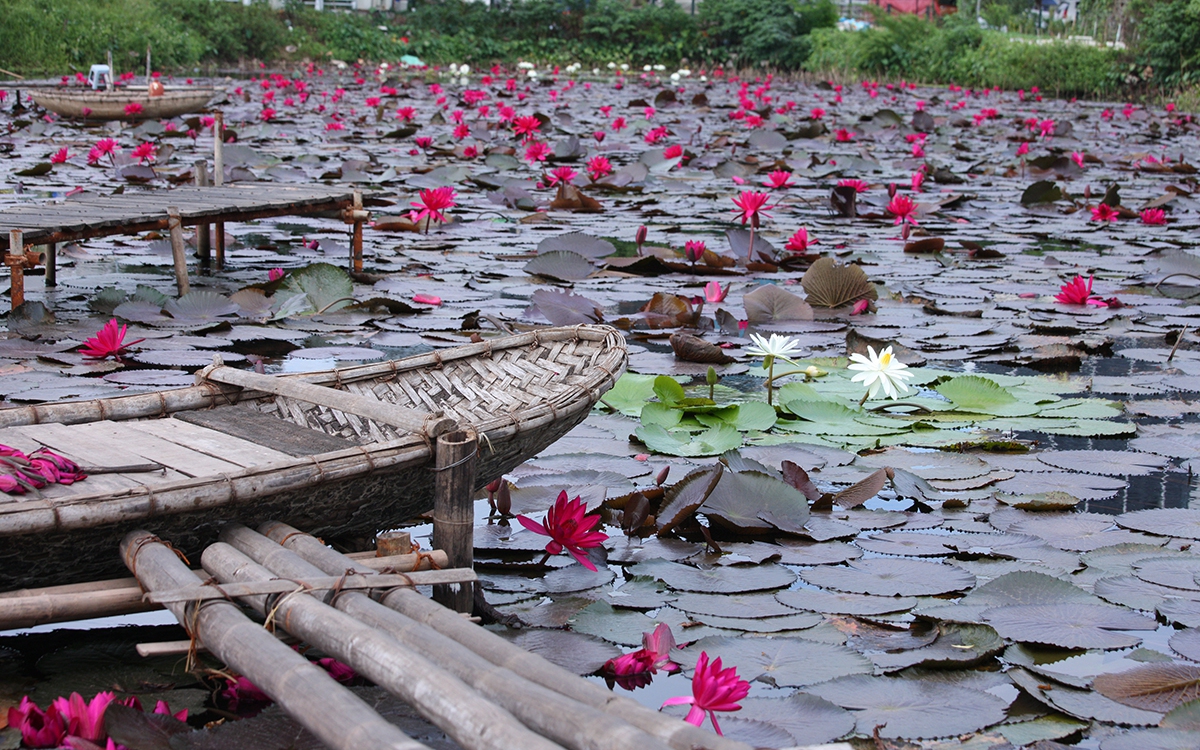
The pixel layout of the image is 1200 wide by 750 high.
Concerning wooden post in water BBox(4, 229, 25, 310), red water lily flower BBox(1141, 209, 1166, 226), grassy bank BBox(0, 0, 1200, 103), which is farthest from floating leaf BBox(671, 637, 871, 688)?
grassy bank BBox(0, 0, 1200, 103)

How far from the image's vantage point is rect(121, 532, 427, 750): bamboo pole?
1.07 m

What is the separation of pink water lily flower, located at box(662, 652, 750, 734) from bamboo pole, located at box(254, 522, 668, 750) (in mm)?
253

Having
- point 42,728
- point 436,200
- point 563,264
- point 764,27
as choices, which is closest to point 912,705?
point 42,728

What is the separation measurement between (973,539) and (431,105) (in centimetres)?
1146

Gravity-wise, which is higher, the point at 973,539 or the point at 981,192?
the point at 981,192

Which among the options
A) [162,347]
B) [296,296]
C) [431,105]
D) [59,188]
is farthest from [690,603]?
[431,105]

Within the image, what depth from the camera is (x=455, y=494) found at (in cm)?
170

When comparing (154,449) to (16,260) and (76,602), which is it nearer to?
(76,602)

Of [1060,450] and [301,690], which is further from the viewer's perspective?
[1060,450]

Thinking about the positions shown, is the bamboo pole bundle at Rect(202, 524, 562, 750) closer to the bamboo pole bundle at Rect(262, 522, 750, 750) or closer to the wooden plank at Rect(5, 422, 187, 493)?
the bamboo pole bundle at Rect(262, 522, 750, 750)

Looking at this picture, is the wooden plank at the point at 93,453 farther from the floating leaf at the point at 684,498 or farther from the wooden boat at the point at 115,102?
the wooden boat at the point at 115,102

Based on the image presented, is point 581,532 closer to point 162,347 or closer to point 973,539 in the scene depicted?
point 973,539

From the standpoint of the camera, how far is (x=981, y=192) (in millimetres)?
7121

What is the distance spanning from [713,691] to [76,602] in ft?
2.76
